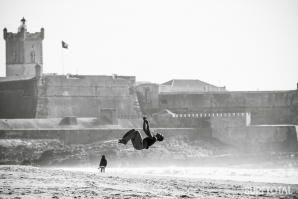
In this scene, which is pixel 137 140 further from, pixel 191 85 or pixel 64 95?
pixel 191 85

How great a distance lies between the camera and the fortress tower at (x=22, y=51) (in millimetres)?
60156

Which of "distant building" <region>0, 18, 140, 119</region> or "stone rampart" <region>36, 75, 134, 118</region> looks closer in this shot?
"distant building" <region>0, 18, 140, 119</region>

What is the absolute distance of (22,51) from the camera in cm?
6041

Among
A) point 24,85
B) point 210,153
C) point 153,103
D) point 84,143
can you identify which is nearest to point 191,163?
point 210,153

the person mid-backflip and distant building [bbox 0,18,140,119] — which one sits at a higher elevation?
distant building [bbox 0,18,140,119]

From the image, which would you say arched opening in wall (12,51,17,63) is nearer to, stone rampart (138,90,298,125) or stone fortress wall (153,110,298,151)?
stone rampart (138,90,298,125)

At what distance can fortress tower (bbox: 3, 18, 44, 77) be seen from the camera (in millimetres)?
60156

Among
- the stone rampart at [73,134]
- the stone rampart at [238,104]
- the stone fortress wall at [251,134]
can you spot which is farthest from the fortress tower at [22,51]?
the stone fortress wall at [251,134]

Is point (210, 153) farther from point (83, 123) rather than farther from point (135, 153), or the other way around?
point (83, 123)

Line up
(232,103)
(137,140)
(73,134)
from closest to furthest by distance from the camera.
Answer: (137,140) < (73,134) < (232,103)

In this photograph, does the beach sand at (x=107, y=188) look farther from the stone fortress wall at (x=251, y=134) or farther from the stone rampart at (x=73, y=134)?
the stone fortress wall at (x=251, y=134)

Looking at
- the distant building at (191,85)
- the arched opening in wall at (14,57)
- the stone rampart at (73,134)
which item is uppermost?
the arched opening in wall at (14,57)

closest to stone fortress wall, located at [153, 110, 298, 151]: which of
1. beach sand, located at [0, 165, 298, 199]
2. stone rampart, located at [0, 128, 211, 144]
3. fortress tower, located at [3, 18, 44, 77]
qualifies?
stone rampart, located at [0, 128, 211, 144]

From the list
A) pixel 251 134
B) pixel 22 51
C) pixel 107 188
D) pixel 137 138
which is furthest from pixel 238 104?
pixel 137 138
